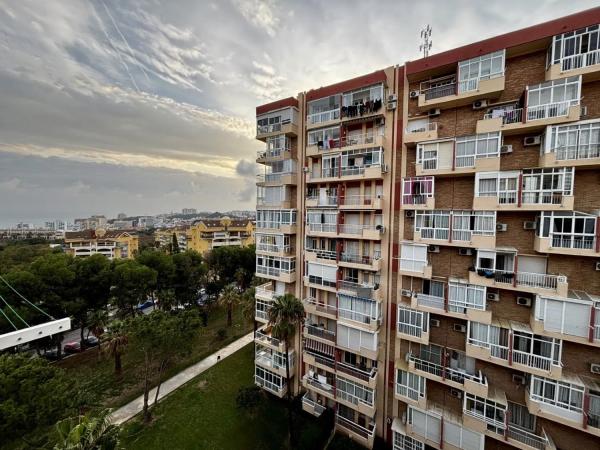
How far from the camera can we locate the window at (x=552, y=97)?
12.5m

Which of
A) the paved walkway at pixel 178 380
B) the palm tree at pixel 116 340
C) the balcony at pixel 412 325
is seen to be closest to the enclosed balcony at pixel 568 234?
the balcony at pixel 412 325

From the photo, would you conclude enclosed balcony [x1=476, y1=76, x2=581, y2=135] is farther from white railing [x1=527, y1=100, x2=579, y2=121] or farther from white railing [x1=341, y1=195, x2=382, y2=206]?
white railing [x1=341, y1=195, x2=382, y2=206]

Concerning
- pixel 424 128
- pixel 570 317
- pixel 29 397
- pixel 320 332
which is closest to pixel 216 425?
pixel 320 332

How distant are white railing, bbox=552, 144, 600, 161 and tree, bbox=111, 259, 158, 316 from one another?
4106 cm

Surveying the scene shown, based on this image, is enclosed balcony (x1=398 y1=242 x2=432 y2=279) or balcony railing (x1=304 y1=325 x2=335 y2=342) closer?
enclosed balcony (x1=398 y1=242 x2=432 y2=279)

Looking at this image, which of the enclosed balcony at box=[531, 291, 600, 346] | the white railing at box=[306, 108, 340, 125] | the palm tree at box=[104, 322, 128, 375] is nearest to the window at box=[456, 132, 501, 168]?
the enclosed balcony at box=[531, 291, 600, 346]

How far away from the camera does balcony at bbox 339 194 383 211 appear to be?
1817 cm

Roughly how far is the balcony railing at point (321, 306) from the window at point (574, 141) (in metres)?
16.2

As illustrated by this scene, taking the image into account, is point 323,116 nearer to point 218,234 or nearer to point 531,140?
point 531,140

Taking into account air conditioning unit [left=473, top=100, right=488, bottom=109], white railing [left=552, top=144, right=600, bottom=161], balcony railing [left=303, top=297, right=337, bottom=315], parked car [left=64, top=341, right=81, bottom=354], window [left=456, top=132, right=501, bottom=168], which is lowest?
parked car [left=64, top=341, right=81, bottom=354]

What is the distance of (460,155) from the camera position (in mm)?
15180

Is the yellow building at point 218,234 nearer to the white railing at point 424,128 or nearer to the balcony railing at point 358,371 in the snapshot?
the balcony railing at point 358,371

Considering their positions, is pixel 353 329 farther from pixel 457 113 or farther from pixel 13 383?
pixel 13 383

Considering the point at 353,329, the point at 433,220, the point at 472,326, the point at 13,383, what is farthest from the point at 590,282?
the point at 13,383
